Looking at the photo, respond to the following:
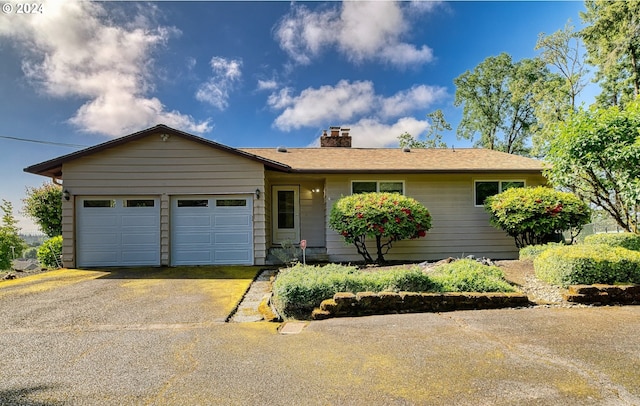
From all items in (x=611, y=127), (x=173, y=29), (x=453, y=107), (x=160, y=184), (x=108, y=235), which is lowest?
(x=108, y=235)

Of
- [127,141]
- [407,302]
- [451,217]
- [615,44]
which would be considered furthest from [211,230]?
[615,44]

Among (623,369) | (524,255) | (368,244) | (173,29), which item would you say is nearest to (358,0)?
(173,29)

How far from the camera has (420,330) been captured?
3.83 meters

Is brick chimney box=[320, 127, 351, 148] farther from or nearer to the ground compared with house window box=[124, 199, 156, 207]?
farther from the ground

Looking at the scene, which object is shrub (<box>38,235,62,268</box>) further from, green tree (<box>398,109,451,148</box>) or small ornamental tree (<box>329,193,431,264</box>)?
green tree (<box>398,109,451,148</box>)

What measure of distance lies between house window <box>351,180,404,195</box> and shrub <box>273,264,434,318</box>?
213 inches

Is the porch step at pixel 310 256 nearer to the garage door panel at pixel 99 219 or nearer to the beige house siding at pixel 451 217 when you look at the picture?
the beige house siding at pixel 451 217

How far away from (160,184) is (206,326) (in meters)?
6.34

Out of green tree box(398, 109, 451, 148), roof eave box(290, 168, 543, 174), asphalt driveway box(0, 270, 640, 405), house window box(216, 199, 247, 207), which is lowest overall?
asphalt driveway box(0, 270, 640, 405)

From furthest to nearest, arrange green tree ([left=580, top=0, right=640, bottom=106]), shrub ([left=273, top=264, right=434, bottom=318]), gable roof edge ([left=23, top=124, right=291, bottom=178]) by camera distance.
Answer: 1. green tree ([left=580, top=0, right=640, bottom=106])
2. gable roof edge ([left=23, top=124, right=291, bottom=178])
3. shrub ([left=273, top=264, right=434, bottom=318])

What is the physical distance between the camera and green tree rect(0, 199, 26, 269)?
36.9ft

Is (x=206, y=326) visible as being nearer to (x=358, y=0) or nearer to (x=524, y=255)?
(x=524, y=255)

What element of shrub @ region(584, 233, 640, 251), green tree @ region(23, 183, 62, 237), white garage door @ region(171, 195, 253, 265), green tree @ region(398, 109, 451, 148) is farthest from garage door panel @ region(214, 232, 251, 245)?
green tree @ region(398, 109, 451, 148)

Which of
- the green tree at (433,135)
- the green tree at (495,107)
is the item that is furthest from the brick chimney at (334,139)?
the green tree at (495,107)
